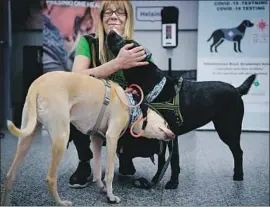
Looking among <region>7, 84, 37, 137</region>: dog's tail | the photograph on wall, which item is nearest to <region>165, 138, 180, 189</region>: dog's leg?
<region>7, 84, 37, 137</region>: dog's tail

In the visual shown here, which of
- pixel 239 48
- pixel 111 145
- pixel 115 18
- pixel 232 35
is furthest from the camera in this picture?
pixel 232 35

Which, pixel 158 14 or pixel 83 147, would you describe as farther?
pixel 158 14

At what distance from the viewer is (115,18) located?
190 centimetres

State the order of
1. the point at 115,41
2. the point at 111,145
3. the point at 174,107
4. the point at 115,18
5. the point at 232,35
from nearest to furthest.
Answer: the point at 115,41
the point at 115,18
the point at 111,145
the point at 174,107
the point at 232,35

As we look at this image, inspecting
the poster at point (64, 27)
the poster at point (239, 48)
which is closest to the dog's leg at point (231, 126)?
the poster at point (239, 48)

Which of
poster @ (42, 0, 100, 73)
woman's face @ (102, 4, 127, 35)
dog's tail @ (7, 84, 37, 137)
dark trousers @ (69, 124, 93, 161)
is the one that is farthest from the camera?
poster @ (42, 0, 100, 73)

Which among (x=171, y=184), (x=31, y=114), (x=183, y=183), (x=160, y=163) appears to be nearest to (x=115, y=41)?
(x=31, y=114)

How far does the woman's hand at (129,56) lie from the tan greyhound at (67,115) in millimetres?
162

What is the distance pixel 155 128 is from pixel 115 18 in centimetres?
53

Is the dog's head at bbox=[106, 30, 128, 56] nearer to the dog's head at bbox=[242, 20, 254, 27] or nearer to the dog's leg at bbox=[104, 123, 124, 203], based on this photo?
the dog's leg at bbox=[104, 123, 124, 203]

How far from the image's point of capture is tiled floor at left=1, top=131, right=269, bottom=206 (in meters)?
2.43

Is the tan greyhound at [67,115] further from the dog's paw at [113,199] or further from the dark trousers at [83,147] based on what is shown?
the dark trousers at [83,147]

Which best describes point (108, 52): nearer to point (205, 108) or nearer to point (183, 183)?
point (205, 108)

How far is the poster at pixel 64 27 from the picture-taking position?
5.04m
